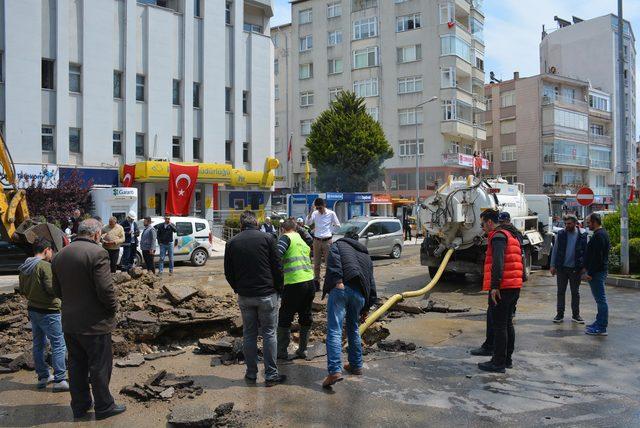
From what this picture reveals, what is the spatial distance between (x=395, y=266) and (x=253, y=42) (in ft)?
63.7

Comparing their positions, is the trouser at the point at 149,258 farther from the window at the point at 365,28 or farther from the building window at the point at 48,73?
the window at the point at 365,28

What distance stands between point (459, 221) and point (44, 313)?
10.2 meters

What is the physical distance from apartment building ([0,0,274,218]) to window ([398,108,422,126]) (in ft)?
64.1

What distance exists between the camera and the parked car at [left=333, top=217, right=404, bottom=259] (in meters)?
21.8

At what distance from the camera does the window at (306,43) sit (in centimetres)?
5559

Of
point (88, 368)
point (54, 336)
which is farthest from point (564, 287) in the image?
point (54, 336)

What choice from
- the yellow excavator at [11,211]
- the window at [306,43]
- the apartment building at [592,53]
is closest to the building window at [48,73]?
the yellow excavator at [11,211]

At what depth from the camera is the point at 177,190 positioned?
91.2 feet

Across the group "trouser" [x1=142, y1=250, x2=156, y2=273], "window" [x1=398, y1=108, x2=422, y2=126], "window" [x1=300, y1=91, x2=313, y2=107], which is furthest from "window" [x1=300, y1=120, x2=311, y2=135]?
"trouser" [x1=142, y1=250, x2=156, y2=273]

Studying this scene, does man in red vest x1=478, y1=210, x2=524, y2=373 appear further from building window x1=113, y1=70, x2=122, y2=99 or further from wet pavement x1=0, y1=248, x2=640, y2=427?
building window x1=113, y1=70, x2=122, y2=99

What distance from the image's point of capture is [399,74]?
5122 cm

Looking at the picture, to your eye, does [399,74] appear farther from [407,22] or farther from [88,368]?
[88,368]

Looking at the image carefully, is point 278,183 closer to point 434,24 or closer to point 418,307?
point 434,24

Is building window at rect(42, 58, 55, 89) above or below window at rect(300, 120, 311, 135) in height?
below
